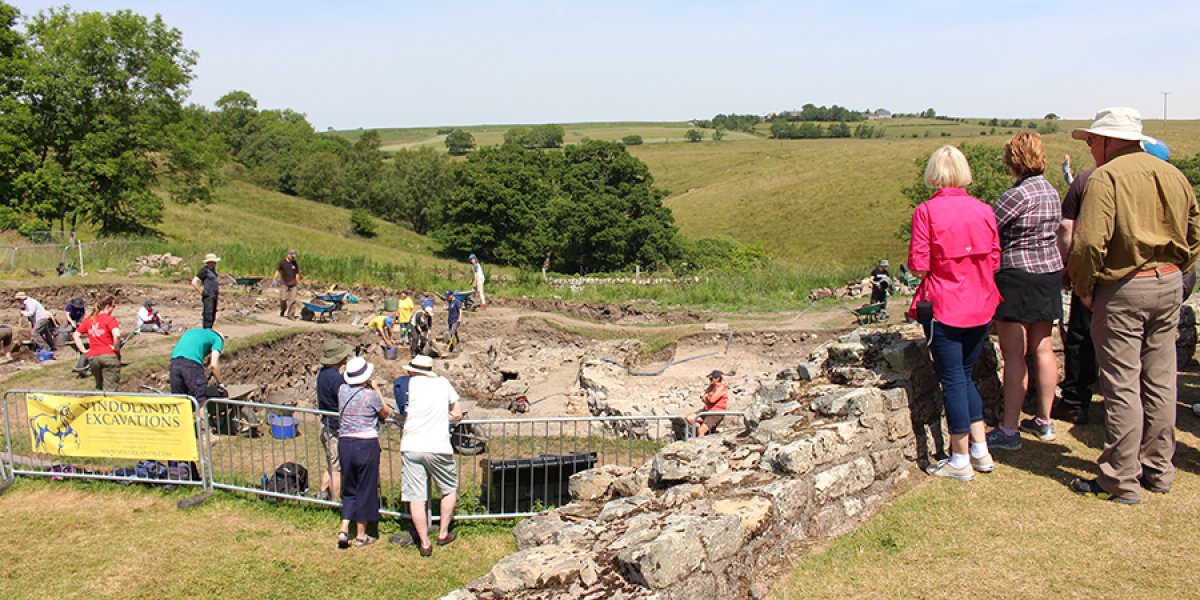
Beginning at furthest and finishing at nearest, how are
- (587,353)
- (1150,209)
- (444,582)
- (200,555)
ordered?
(587,353) < (200,555) < (444,582) < (1150,209)

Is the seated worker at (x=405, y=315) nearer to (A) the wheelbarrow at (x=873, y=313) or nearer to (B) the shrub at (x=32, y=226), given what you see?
(A) the wheelbarrow at (x=873, y=313)

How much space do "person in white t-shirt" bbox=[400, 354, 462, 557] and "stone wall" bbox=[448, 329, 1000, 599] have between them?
50.3 inches

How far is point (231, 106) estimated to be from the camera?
360 feet

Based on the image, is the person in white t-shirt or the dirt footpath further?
the dirt footpath

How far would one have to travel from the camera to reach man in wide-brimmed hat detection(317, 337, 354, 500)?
890 centimetres

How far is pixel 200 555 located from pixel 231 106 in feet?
378

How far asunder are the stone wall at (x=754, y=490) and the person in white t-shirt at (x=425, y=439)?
1.28 meters

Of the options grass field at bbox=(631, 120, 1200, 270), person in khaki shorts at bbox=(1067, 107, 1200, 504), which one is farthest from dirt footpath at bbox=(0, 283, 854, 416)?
grass field at bbox=(631, 120, 1200, 270)

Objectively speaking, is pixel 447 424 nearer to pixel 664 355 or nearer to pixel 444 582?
pixel 444 582

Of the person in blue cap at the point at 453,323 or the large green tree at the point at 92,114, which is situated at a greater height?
the large green tree at the point at 92,114

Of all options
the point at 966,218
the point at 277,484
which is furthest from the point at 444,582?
the point at 966,218

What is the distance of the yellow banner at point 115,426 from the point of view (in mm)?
9250

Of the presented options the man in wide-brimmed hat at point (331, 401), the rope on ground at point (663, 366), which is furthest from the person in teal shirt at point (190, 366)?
the rope on ground at point (663, 366)

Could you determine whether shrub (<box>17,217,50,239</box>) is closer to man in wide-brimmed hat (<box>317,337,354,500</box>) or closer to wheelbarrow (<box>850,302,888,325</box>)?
man in wide-brimmed hat (<box>317,337,354,500</box>)
